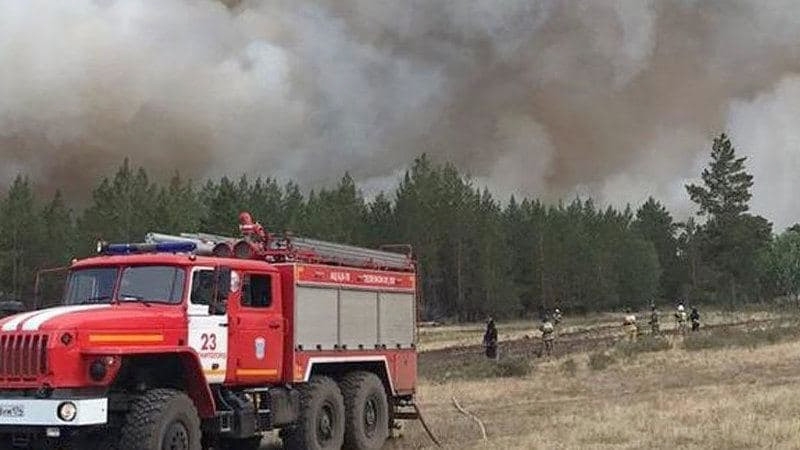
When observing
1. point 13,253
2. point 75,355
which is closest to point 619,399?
point 75,355

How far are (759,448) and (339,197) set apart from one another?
8630cm

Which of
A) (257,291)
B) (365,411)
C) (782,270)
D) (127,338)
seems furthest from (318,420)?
(782,270)

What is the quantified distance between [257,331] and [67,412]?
3586 mm

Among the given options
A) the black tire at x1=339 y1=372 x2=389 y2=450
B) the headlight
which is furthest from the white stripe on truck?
the black tire at x1=339 y1=372 x2=389 y2=450

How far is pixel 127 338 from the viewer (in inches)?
489

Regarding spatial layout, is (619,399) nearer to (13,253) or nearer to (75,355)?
(75,355)

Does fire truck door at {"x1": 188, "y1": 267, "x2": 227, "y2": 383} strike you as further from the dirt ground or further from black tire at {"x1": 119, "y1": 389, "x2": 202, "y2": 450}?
the dirt ground

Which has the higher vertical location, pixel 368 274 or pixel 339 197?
pixel 339 197

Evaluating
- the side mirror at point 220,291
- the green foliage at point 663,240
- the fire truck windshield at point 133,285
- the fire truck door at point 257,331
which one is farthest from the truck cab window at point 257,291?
the green foliage at point 663,240

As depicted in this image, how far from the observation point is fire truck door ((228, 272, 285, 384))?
14.4 m

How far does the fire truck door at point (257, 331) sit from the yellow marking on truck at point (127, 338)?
1.63 meters

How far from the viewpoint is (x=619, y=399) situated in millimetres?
23344

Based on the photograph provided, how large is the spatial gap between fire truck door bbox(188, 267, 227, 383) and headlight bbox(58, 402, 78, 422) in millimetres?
2043

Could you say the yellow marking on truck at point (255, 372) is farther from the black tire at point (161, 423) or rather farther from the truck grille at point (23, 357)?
the truck grille at point (23, 357)
